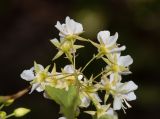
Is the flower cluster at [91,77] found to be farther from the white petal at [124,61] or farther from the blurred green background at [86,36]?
the blurred green background at [86,36]

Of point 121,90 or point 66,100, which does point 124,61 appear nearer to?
point 121,90

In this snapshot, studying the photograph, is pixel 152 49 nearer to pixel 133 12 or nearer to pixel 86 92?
pixel 133 12

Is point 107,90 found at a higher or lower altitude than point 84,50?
lower

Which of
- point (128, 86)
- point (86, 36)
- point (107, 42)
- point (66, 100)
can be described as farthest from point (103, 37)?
point (86, 36)

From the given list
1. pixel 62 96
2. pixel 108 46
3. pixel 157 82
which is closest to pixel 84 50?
pixel 157 82

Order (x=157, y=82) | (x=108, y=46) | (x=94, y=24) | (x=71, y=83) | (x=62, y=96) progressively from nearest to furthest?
(x=62, y=96) → (x=71, y=83) → (x=108, y=46) → (x=94, y=24) → (x=157, y=82)

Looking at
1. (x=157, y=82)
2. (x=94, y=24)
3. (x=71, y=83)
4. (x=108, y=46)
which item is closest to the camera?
(x=71, y=83)

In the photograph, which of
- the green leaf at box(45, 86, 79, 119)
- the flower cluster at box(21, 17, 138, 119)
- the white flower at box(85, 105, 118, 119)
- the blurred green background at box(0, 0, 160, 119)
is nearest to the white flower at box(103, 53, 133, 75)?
the flower cluster at box(21, 17, 138, 119)

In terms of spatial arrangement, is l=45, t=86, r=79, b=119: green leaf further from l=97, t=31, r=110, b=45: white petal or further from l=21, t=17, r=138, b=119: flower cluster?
l=97, t=31, r=110, b=45: white petal
